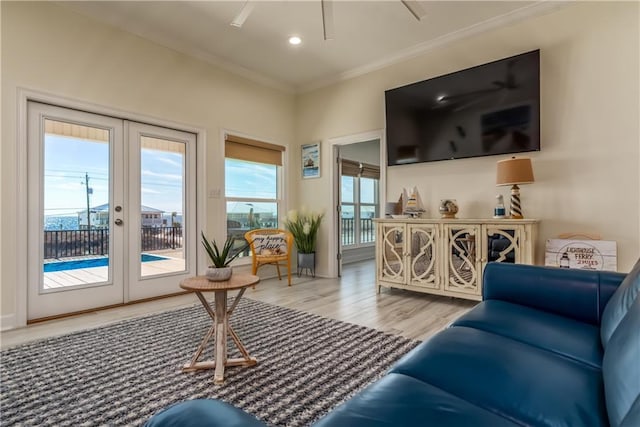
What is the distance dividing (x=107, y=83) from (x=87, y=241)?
1536 millimetres

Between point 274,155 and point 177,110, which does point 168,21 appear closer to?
point 177,110

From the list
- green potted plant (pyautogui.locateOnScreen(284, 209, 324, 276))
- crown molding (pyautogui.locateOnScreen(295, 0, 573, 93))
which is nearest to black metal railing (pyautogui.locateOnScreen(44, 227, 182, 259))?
green potted plant (pyautogui.locateOnScreen(284, 209, 324, 276))

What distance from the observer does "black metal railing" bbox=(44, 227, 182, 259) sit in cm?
291

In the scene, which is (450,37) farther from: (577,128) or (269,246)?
(269,246)

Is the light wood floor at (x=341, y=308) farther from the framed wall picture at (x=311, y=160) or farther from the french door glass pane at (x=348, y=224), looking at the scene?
the french door glass pane at (x=348, y=224)

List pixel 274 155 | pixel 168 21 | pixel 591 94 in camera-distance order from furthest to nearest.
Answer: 1. pixel 274 155
2. pixel 168 21
3. pixel 591 94

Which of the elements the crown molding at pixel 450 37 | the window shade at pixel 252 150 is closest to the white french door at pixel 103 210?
the window shade at pixel 252 150

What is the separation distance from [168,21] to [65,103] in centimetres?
124

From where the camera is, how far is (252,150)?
14.8 feet

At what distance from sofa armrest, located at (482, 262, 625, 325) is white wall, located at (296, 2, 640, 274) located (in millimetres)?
1583

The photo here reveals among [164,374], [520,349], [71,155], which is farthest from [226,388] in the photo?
[71,155]

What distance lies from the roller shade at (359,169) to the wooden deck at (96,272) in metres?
3.44

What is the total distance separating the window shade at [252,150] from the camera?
428 cm

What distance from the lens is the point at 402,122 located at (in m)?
3.81
